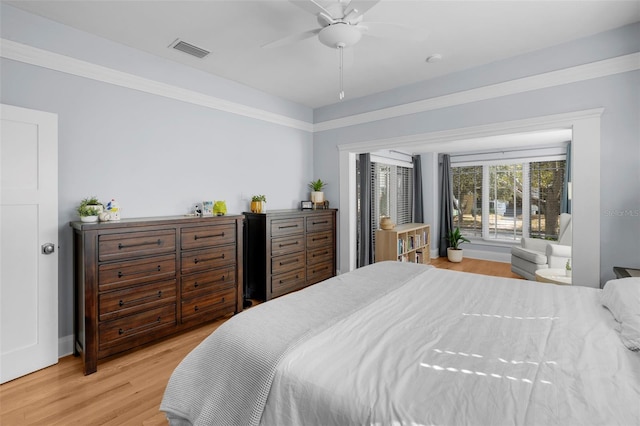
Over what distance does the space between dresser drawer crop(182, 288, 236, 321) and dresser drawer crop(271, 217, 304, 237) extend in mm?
877

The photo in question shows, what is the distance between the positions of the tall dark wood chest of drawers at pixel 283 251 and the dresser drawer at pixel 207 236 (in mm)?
533

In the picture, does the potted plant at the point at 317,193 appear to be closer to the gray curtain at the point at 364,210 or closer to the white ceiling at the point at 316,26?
the gray curtain at the point at 364,210

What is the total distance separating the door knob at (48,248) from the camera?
2.41 metres

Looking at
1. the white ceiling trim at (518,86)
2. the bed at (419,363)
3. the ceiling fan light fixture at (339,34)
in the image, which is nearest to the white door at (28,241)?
the bed at (419,363)

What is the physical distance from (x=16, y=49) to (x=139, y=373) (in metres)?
2.69

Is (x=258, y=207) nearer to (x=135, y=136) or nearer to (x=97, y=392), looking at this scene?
(x=135, y=136)

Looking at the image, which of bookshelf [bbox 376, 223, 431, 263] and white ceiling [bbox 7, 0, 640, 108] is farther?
bookshelf [bbox 376, 223, 431, 263]

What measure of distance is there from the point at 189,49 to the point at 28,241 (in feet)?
7.16

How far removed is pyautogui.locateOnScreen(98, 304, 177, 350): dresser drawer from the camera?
2429 millimetres

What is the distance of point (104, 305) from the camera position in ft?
7.93

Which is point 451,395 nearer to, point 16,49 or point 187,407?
point 187,407

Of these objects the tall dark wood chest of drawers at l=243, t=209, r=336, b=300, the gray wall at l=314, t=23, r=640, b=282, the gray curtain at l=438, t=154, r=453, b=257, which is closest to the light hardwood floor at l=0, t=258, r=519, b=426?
the tall dark wood chest of drawers at l=243, t=209, r=336, b=300

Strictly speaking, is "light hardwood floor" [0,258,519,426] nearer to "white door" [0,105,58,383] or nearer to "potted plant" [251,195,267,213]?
"white door" [0,105,58,383]

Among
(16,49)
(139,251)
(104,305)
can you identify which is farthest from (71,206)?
(16,49)
